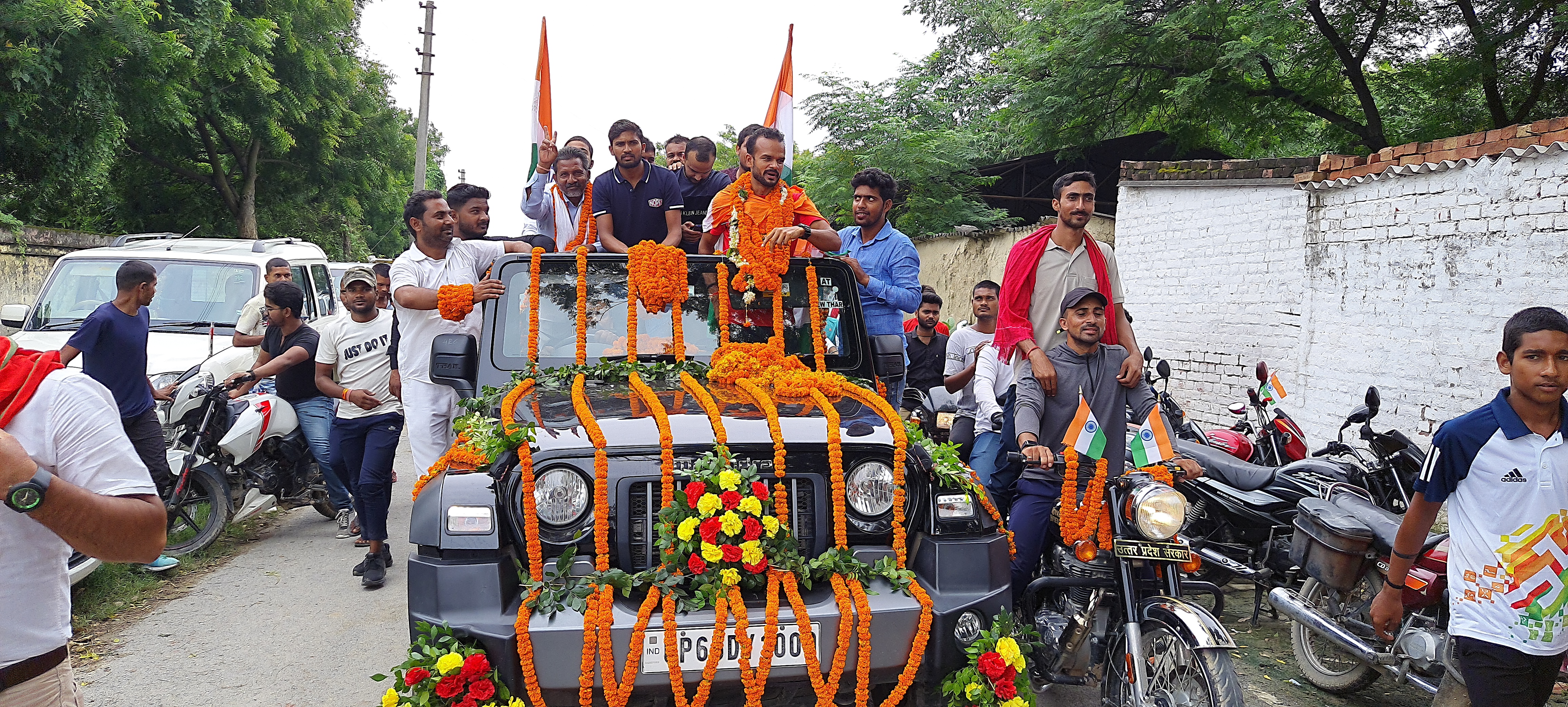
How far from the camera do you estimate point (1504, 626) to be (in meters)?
2.87

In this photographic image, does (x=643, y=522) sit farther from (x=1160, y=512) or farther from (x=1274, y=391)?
(x=1274, y=391)

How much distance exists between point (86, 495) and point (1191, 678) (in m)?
3.07

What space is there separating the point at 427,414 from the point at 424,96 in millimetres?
21497

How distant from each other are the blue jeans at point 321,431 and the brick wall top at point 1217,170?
777 cm

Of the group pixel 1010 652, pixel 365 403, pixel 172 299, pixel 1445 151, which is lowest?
pixel 1010 652

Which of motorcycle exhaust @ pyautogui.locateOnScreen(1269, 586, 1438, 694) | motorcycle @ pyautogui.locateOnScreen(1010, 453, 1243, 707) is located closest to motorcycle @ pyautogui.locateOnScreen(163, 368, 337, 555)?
motorcycle @ pyautogui.locateOnScreen(1010, 453, 1243, 707)

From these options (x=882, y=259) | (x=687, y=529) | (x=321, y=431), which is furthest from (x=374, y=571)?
(x=687, y=529)

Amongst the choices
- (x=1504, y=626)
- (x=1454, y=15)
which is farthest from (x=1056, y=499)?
(x=1454, y=15)

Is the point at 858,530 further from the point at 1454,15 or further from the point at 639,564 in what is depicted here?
the point at 1454,15

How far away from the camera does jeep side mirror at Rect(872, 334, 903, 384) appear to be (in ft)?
14.9

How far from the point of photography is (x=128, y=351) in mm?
5637

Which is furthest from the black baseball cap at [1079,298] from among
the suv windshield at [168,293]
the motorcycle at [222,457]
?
the suv windshield at [168,293]

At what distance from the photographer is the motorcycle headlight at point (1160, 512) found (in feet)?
11.2

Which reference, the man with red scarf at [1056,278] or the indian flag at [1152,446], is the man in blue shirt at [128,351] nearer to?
the man with red scarf at [1056,278]
